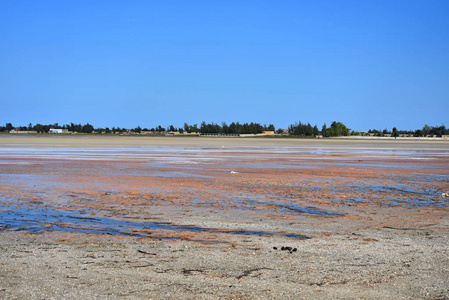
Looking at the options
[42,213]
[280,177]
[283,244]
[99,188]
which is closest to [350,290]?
[283,244]

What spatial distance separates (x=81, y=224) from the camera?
11688 millimetres

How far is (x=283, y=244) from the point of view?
31.7ft

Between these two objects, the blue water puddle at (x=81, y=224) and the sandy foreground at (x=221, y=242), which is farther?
the blue water puddle at (x=81, y=224)

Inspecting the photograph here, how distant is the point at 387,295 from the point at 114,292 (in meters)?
3.51

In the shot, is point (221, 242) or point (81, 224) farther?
point (81, 224)

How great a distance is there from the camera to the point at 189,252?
8914 mm

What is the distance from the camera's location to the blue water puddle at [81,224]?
10.9 m

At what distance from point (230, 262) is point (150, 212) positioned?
→ 18.8 ft

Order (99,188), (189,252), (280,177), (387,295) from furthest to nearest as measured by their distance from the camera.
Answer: (280,177) < (99,188) < (189,252) < (387,295)

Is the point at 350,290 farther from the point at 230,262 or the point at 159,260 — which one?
the point at 159,260

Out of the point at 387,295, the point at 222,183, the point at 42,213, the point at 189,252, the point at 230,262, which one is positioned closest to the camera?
the point at 387,295

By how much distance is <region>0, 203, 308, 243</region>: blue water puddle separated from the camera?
1085cm

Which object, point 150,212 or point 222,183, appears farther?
point 222,183

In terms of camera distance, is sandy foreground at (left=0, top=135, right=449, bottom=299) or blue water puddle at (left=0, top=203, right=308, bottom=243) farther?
blue water puddle at (left=0, top=203, right=308, bottom=243)
